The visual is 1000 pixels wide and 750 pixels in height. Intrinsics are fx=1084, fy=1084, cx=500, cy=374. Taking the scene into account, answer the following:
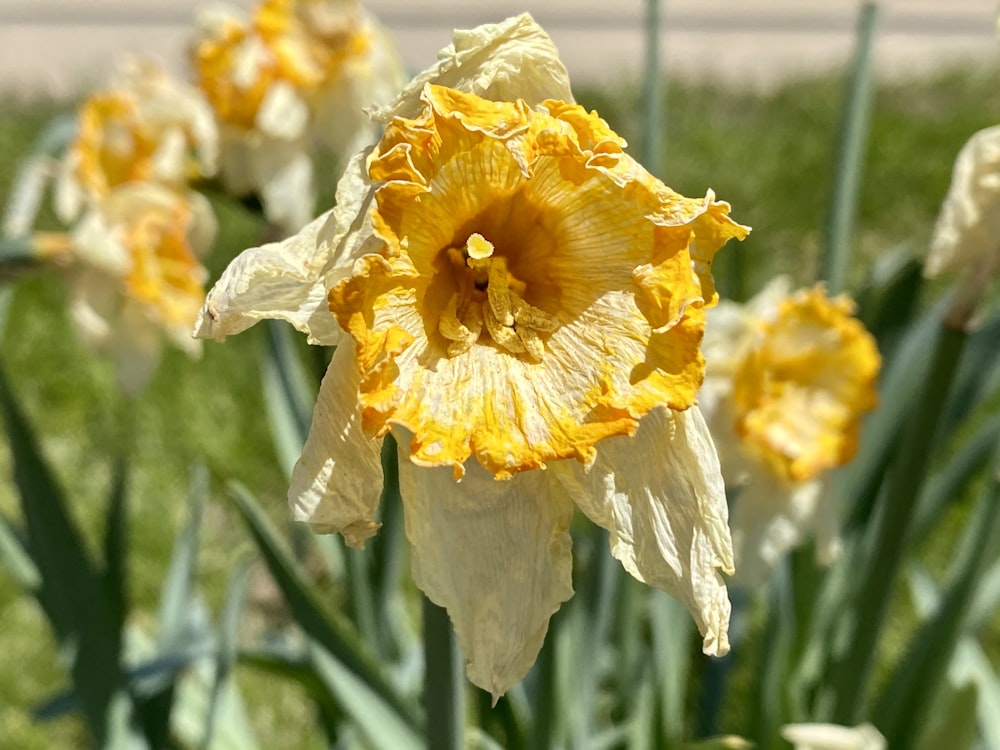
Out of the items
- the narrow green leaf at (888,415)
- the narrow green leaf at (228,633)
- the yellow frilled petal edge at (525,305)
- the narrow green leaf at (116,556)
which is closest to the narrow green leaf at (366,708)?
the narrow green leaf at (228,633)

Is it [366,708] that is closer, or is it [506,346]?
[506,346]

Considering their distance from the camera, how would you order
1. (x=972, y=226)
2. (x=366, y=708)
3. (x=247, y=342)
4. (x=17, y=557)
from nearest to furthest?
(x=972, y=226)
(x=366, y=708)
(x=17, y=557)
(x=247, y=342)

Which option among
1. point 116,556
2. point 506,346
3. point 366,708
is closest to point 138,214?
point 116,556

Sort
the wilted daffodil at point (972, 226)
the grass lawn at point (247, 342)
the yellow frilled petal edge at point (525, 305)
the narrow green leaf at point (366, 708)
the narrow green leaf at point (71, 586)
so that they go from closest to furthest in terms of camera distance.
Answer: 1. the yellow frilled petal edge at point (525, 305)
2. the wilted daffodil at point (972, 226)
3. the narrow green leaf at point (366, 708)
4. the narrow green leaf at point (71, 586)
5. the grass lawn at point (247, 342)

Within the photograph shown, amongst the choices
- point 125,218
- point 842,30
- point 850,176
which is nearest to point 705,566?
point 850,176

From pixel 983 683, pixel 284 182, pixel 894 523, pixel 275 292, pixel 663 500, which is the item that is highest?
pixel 275 292

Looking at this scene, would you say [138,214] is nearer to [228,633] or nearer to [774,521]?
[228,633]

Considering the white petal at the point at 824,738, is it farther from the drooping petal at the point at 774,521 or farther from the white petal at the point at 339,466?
the white petal at the point at 339,466
